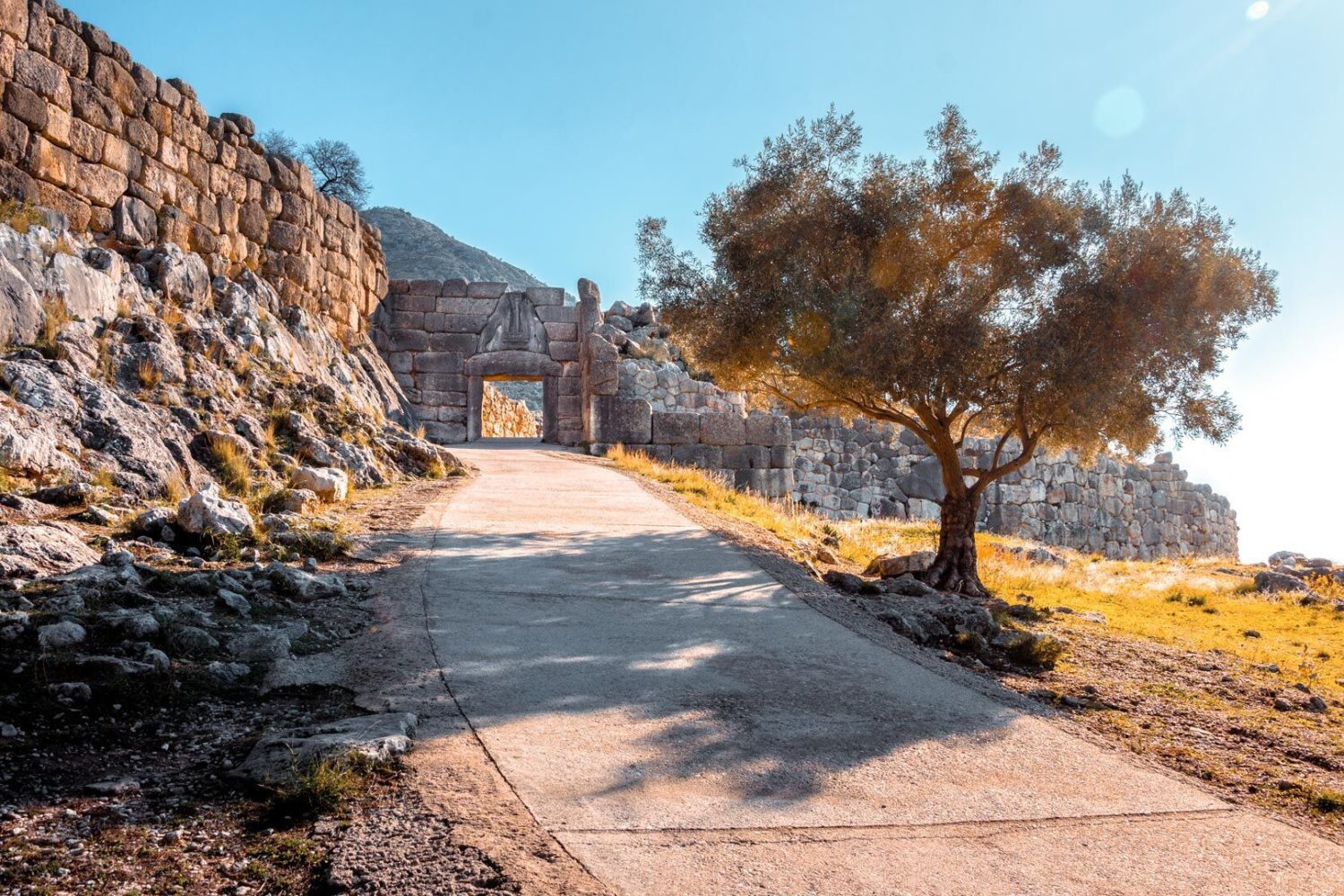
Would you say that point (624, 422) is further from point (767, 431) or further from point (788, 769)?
point (788, 769)

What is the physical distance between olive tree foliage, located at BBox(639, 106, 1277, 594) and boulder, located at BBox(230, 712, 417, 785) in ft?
23.7

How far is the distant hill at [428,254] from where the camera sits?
4600cm

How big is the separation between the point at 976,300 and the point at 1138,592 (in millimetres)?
5058

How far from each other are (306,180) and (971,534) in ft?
35.1

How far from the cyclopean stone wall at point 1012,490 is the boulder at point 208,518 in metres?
14.5

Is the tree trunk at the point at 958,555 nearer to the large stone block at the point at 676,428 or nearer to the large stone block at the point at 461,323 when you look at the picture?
the large stone block at the point at 676,428

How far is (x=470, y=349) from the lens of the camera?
69.7 ft

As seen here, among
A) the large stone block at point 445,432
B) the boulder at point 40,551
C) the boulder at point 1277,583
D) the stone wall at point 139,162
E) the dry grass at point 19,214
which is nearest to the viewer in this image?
the boulder at point 40,551

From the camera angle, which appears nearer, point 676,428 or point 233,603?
point 233,603

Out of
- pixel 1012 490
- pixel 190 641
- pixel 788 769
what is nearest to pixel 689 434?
pixel 1012 490

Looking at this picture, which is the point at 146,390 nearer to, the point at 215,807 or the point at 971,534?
the point at 215,807

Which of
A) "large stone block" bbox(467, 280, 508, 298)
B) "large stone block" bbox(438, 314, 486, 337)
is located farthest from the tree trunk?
"large stone block" bbox(467, 280, 508, 298)

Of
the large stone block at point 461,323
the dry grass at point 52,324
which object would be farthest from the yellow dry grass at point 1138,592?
the dry grass at point 52,324

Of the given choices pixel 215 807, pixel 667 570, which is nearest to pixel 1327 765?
pixel 667 570
